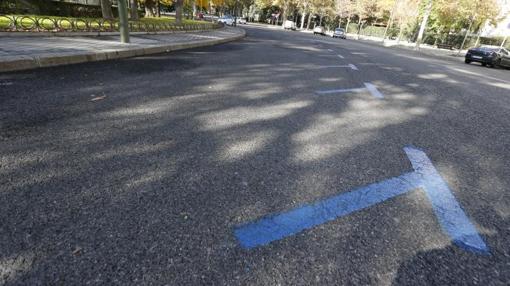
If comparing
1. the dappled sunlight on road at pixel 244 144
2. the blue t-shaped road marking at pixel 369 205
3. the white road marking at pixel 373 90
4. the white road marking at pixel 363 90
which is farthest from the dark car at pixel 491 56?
the dappled sunlight on road at pixel 244 144

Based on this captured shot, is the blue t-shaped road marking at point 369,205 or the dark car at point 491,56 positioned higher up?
the dark car at point 491,56

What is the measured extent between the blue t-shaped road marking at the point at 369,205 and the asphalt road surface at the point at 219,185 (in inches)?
2.1

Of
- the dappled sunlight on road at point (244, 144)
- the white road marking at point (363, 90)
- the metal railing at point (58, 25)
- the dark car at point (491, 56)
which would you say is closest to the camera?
the dappled sunlight on road at point (244, 144)

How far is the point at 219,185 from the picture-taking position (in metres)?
2.17

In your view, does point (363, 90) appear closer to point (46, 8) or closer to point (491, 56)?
point (491, 56)

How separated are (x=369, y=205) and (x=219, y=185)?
3.83ft

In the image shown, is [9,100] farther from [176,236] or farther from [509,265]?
[509,265]

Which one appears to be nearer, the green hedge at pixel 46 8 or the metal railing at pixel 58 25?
the metal railing at pixel 58 25

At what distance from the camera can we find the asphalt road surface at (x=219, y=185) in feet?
4.86

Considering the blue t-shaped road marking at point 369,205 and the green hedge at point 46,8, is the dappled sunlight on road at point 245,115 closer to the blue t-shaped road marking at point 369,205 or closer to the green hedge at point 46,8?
the blue t-shaped road marking at point 369,205

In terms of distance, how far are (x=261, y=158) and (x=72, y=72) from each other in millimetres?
4895

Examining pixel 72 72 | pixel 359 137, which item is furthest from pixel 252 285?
pixel 72 72

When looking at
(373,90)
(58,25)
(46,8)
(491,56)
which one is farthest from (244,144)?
(491,56)

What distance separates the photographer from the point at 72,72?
17.9ft
